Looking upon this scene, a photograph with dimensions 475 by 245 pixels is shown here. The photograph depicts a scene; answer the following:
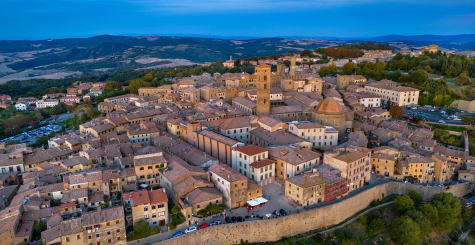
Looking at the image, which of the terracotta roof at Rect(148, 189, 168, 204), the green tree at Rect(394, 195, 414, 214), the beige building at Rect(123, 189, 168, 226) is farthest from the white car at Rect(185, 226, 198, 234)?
the green tree at Rect(394, 195, 414, 214)

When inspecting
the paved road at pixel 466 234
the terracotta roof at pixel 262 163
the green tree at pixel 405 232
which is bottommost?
the paved road at pixel 466 234

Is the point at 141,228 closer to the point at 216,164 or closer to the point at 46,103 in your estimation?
the point at 216,164

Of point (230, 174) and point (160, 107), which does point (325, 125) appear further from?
point (160, 107)

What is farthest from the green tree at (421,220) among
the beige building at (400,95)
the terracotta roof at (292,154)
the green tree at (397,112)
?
the beige building at (400,95)

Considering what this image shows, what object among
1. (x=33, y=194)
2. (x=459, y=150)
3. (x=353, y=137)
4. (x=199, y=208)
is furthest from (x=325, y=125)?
(x=33, y=194)

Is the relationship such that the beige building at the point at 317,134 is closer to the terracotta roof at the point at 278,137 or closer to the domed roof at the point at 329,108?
the terracotta roof at the point at 278,137
